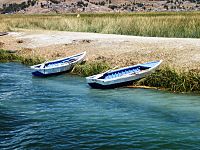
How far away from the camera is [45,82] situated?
→ 2467 centimetres

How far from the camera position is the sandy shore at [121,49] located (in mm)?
26312

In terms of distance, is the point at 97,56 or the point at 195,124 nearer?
the point at 195,124

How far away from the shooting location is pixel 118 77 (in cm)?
2138

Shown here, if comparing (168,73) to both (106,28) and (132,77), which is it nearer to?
(132,77)

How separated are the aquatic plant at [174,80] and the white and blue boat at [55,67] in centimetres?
608

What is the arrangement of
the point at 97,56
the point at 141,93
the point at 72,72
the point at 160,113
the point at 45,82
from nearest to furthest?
the point at 160,113
the point at 141,93
the point at 45,82
the point at 72,72
the point at 97,56

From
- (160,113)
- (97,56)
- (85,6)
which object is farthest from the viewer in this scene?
(85,6)

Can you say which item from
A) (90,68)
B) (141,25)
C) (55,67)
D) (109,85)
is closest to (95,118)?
(109,85)

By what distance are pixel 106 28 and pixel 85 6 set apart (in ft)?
504

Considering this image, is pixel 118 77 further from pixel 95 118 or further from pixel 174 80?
pixel 95 118

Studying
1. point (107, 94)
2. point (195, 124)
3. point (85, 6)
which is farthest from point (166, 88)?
point (85, 6)

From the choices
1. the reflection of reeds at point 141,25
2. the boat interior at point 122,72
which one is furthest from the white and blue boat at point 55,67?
the reflection of reeds at point 141,25

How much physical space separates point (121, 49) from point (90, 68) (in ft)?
21.3

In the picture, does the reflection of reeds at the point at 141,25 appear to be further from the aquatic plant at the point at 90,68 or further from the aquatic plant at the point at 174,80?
the aquatic plant at the point at 174,80
